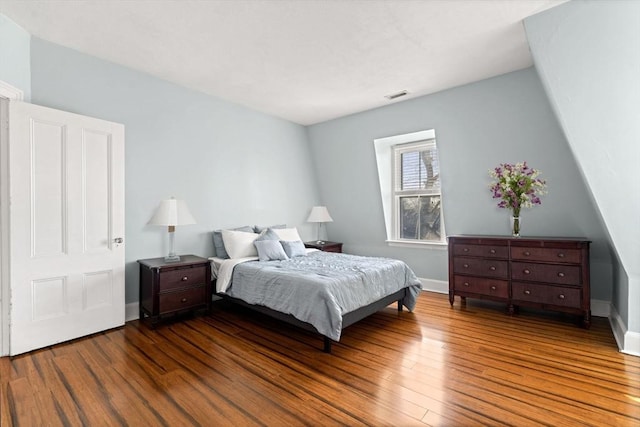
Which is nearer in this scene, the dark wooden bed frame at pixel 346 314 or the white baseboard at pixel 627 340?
the white baseboard at pixel 627 340

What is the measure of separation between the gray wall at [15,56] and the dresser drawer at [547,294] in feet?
17.1

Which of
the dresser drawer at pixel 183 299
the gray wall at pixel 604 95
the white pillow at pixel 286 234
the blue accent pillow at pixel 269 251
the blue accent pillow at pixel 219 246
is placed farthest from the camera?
the white pillow at pixel 286 234

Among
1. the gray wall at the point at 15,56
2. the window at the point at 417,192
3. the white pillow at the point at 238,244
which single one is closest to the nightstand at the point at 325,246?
the window at the point at 417,192

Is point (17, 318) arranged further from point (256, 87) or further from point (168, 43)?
point (256, 87)

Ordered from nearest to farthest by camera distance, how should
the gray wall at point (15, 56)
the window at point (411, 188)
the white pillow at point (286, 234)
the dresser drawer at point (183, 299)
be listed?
the gray wall at point (15, 56), the dresser drawer at point (183, 299), the white pillow at point (286, 234), the window at point (411, 188)

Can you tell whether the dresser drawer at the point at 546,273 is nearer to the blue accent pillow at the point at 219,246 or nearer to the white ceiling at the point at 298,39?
the white ceiling at the point at 298,39

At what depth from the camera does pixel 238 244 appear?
4.06 meters

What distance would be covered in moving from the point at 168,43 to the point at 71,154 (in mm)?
1359

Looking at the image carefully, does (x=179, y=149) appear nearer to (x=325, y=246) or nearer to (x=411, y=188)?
(x=325, y=246)

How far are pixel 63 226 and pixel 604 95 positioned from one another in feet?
14.8

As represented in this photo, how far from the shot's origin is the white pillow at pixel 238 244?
4.03 m

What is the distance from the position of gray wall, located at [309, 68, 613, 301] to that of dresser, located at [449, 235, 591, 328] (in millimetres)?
468

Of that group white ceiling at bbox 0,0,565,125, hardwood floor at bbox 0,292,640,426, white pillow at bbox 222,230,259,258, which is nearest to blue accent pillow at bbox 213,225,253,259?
white pillow at bbox 222,230,259,258

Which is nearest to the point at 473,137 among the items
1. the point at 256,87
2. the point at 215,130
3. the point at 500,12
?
the point at 500,12
